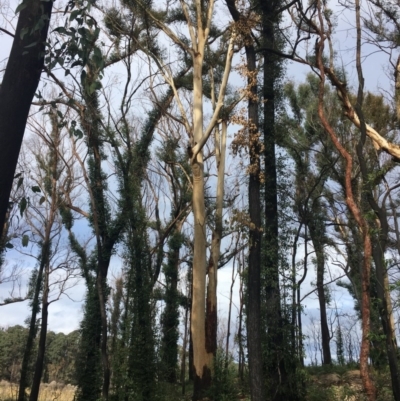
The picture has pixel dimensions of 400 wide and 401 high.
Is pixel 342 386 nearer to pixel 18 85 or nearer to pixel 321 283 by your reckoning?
pixel 321 283

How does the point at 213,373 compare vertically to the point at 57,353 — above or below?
below

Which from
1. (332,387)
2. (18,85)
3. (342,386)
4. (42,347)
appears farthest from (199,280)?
(18,85)

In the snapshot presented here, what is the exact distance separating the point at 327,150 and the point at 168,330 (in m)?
8.77

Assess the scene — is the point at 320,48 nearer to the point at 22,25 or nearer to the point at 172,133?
the point at 22,25

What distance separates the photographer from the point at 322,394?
406 inches

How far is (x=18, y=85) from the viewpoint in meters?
3.20

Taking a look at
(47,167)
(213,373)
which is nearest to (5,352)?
(47,167)

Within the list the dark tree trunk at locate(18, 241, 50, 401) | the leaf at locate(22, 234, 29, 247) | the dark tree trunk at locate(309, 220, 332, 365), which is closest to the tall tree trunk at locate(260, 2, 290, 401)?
the dark tree trunk at locate(309, 220, 332, 365)

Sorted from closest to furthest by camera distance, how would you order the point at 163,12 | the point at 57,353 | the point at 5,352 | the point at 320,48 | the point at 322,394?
the point at 320,48
the point at 322,394
the point at 163,12
the point at 5,352
the point at 57,353

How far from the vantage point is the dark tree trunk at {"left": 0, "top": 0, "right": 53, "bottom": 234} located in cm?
308

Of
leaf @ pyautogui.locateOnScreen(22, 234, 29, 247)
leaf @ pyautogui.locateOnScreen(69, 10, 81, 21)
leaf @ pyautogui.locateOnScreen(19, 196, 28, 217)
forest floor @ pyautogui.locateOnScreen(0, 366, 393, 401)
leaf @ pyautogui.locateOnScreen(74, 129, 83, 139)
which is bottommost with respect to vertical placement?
forest floor @ pyautogui.locateOnScreen(0, 366, 393, 401)

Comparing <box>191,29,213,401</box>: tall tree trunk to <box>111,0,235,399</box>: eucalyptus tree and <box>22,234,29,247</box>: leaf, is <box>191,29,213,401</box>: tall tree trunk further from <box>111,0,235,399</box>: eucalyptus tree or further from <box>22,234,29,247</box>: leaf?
<box>22,234,29,247</box>: leaf

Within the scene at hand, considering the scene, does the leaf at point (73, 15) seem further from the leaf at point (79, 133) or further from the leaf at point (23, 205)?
the leaf at point (23, 205)

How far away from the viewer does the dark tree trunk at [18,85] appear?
3080 millimetres
